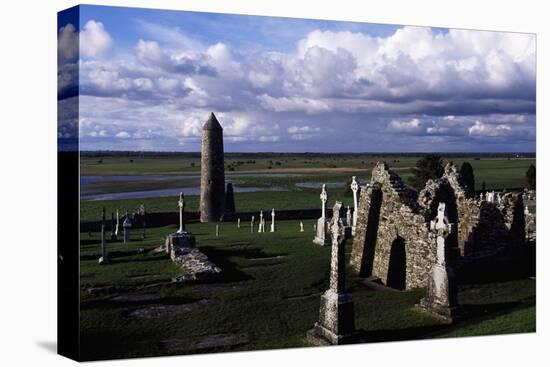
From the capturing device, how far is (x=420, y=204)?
18.9m

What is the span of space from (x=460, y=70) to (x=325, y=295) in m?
6.52

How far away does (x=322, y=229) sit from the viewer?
18.0m

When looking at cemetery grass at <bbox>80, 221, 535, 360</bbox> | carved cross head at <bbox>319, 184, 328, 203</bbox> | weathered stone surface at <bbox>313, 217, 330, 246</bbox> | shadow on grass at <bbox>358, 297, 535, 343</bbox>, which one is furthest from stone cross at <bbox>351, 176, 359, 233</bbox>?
shadow on grass at <bbox>358, 297, 535, 343</bbox>

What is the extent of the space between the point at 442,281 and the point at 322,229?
3.81 meters

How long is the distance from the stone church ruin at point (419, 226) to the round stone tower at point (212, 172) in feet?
13.2

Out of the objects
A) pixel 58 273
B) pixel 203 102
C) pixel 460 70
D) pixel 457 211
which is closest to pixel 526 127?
pixel 460 70

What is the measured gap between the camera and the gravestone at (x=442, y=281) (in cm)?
1518

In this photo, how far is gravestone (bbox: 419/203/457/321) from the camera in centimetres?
→ 1518

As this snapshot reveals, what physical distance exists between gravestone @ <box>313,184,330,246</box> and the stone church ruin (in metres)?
1.24

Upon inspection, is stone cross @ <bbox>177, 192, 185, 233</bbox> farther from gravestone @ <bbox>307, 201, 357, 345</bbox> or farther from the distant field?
gravestone @ <bbox>307, 201, 357, 345</bbox>

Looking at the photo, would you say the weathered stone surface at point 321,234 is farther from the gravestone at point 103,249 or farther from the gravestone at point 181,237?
the gravestone at point 103,249

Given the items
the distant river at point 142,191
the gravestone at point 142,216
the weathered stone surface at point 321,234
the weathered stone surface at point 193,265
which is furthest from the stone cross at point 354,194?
the gravestone at point 142,216

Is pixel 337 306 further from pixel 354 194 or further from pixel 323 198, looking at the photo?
pixel 354 194

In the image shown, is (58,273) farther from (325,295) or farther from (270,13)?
(270,13)
